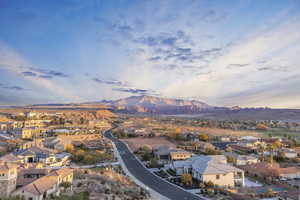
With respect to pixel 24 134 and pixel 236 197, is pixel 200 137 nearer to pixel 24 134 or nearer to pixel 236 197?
pixel 236 197

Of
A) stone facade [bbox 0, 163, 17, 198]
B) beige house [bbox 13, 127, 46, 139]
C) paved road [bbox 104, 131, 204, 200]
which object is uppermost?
stone facade [bbox 0, 163, 17, 198]

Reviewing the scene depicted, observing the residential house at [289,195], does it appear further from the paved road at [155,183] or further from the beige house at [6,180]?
the beige house at [6,180]

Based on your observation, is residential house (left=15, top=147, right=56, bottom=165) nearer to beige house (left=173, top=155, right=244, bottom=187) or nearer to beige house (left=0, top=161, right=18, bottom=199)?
beige house (left=0, top=161, right=18, bottom=199)

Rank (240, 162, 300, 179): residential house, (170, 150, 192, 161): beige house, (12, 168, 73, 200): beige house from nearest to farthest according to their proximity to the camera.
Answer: (12, 168, 73, 200): beige house
(240, 162, 300, 179): residential house
(170, 150, 192, 161): beige house

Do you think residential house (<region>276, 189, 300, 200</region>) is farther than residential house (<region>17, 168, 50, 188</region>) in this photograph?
No

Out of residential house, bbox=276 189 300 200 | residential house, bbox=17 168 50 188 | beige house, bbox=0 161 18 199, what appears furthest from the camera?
residential house, bbox=17 168 50 188

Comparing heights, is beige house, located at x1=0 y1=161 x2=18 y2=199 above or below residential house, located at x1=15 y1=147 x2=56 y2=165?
above

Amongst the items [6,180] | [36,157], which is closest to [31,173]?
[6,180]

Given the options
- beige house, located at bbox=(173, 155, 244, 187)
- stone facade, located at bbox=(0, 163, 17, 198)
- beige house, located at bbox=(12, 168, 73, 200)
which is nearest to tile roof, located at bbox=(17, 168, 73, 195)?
beige house, located at bbox=(12, 168, 73, 200)

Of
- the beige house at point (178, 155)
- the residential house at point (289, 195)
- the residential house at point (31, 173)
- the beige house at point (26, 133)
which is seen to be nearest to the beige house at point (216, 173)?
the residential house at point (289, 195)
